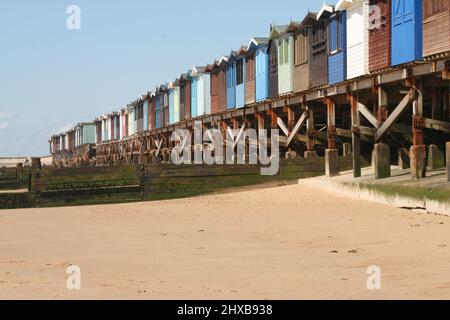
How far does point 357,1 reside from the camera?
68.4 ft

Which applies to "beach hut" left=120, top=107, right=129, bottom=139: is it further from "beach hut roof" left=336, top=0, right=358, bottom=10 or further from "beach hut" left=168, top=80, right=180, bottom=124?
"beach hut roof" left=336, top=0, right=358, bottom=10

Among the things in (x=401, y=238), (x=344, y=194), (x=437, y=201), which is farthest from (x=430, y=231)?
(x=344, y=194)

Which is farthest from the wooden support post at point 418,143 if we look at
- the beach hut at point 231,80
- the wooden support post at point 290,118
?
the beach hut at point 231,80

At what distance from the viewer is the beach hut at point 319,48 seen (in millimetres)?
23781

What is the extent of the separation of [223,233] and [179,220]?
257 cm

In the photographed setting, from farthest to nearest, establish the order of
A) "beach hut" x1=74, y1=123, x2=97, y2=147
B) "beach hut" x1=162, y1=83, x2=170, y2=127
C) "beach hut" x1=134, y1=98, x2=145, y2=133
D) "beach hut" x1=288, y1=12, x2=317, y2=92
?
"beach hut" x1=74, y1=123, x2=97, y2=147 → "beach hut" x1=134, y1=98, x2=145, y2=133 → "beach hut" x1=162, y1=83, x2=170, y2=127 → "beach hut" x1=288, y1=12, x2=317, y2=92

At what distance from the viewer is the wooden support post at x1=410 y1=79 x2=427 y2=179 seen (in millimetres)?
14281

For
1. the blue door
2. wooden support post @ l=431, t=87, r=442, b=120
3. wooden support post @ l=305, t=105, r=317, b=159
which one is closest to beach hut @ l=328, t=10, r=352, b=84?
wooden support post @ l=305, t=105, r=317, b=159

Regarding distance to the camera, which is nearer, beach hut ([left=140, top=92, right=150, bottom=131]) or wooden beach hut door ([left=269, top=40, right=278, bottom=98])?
wooden beach hut door ([left=269, top=40, right=278, bottom=98])

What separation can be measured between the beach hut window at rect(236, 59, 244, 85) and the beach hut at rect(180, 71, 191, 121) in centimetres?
903

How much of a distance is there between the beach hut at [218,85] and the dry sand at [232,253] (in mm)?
21752

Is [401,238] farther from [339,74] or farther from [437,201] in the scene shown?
[339,74]

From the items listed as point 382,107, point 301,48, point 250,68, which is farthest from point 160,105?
point 382,107
